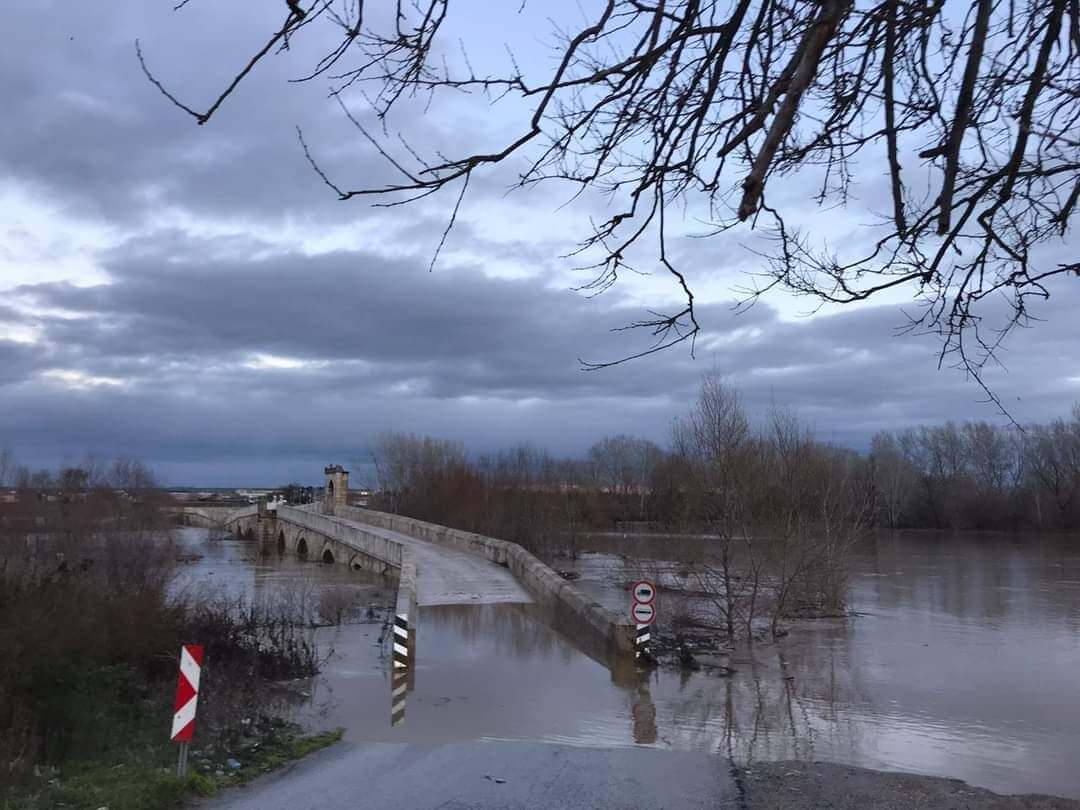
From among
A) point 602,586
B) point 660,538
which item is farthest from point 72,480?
point 660,538

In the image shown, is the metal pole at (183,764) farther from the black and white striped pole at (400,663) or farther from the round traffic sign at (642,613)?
the round traffic sign at (642,613)

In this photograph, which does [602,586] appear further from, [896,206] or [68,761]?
[896,206]

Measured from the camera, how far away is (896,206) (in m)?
4.32

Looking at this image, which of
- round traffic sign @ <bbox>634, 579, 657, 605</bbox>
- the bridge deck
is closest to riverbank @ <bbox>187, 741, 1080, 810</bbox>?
round traffic sign @ <bbox>634, 579, 657, 605</bbox>

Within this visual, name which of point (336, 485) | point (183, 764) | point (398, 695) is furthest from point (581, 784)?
point (336, 485)

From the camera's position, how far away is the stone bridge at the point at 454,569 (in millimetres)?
17469

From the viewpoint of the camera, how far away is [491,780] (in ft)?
26.1

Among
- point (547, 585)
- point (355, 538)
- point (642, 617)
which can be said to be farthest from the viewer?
point (355, 538)

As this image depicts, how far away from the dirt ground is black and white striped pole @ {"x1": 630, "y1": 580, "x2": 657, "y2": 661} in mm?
6536

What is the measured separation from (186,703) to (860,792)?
17.8 ft

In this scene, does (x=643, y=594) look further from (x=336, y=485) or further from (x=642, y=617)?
(x=336, y=485)

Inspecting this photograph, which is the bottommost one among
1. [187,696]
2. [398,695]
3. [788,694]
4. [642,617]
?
[788,694]

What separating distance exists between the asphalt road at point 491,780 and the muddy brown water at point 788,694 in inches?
52.6

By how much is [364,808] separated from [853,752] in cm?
641
